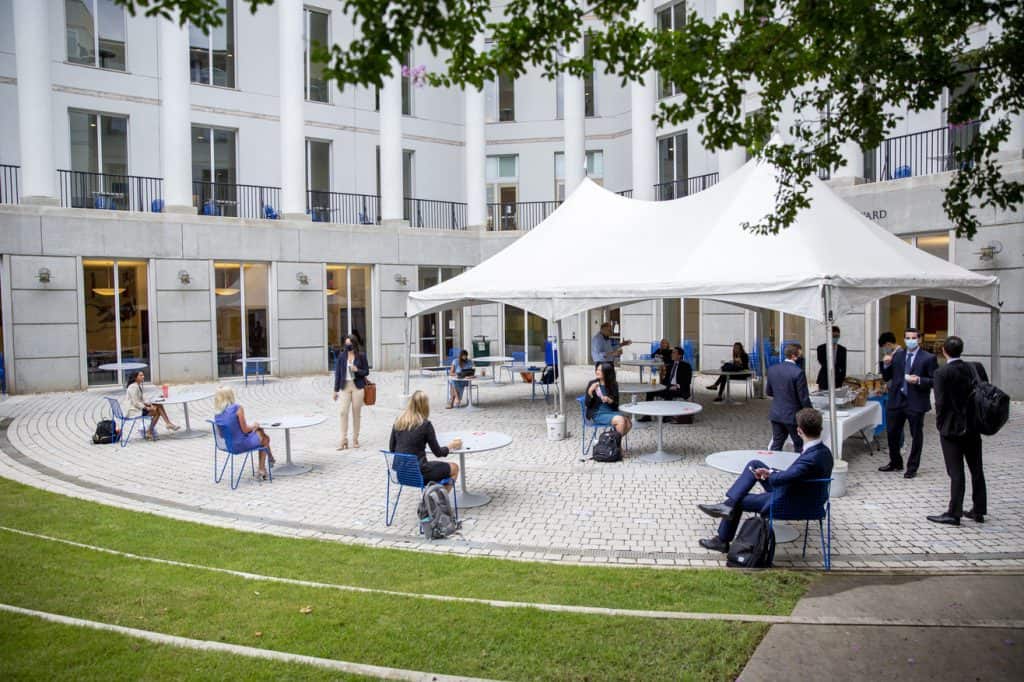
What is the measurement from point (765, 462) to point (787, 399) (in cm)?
189

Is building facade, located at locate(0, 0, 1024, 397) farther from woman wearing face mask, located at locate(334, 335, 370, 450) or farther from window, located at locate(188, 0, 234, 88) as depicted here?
woman wearing face mask, located at locate(334, 335, 370, 450)

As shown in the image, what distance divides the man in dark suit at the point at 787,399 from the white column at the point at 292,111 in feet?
55.3

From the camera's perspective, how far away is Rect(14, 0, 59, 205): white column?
17875 mm

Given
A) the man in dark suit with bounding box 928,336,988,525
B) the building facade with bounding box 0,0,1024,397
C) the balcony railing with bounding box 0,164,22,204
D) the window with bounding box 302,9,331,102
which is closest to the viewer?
the man in dark suit with bounding box 928,336,988,525

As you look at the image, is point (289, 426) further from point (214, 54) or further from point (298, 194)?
point (214, 54)

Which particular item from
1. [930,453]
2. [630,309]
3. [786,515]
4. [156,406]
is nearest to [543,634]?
[786,515]

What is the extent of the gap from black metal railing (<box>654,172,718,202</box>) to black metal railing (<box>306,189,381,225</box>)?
951 centimetres

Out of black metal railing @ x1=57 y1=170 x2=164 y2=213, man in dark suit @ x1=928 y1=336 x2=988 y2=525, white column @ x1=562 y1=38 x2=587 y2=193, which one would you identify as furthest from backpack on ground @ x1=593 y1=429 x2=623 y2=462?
black metal railing @ x1=57 y1=170 x2=164 y2=213

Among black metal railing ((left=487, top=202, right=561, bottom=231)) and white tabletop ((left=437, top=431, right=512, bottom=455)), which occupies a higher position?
black metal railing ((left=487, top=202, right=561, bottom=231))

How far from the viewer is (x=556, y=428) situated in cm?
1170

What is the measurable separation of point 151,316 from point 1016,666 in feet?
65.5

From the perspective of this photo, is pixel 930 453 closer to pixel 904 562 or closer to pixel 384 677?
pixel 904 562

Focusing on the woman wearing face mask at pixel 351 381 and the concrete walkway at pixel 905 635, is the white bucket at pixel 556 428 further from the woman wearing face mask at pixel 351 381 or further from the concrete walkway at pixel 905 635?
the concrete walkway at pixel 905 635

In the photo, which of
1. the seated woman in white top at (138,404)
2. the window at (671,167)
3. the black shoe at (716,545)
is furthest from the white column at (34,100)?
the black shoe at (716,545)
